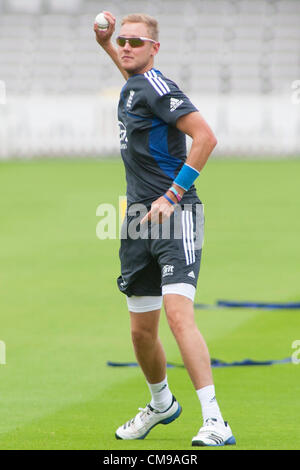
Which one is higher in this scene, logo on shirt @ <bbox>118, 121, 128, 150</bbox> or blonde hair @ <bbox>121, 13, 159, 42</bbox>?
blonde hair @ <bbox>121, 13, 159, 42</bbox>

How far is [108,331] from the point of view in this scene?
966 cm

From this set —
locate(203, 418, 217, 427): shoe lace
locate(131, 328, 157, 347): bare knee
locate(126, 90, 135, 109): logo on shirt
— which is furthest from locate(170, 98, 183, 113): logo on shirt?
locate(203, 418, 217, 427): shoe lace

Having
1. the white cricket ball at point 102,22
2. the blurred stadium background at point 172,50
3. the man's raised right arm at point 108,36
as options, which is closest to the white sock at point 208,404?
the man's raised right arm at point 108,36

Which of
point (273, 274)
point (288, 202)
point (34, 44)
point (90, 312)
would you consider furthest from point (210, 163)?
point (90, 312)

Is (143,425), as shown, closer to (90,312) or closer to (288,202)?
(90,312)

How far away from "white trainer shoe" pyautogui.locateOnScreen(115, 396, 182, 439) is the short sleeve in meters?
1.74

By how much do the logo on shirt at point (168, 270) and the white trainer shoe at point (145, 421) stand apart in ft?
3.06

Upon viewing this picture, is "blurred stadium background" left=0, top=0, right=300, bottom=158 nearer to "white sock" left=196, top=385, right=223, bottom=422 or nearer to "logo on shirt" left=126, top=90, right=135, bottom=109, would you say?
"logo on shirt" left=126, top=90, right=135, bottom=109

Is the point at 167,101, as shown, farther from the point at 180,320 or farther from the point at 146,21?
the point at 180,320

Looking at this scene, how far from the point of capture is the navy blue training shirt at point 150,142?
5.71m

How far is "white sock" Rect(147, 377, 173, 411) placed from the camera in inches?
236

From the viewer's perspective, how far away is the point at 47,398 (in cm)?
705

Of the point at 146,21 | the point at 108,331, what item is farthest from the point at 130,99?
the point at 108,331
